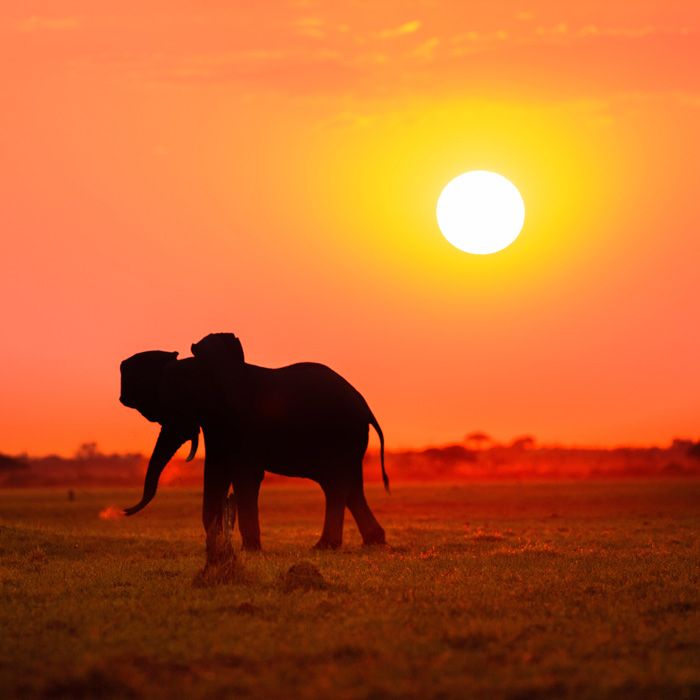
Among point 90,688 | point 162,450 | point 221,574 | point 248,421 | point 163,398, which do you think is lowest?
point 90,688

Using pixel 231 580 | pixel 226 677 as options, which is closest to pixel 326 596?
pixel 231 580

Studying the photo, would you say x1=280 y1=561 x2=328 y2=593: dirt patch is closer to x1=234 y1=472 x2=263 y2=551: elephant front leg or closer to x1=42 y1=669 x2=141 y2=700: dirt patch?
x1=42 y1=669 x2=141 y2=700: dirt patch

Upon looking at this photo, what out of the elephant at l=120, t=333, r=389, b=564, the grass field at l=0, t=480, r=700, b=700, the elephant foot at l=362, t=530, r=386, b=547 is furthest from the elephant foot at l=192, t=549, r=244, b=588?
the elephant foot at l=362, t=530, r=386, b=547

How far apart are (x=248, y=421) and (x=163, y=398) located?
5.33ft

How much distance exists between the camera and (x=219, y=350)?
72.1ft

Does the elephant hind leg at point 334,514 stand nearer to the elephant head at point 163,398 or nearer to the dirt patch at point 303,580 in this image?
the elephant head at point 163,398

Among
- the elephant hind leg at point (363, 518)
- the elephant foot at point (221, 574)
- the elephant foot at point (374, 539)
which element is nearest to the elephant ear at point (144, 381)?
the elephant hind leg at point (363, 518)

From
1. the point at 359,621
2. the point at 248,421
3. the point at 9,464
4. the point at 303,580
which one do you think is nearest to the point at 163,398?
the point at 248,421

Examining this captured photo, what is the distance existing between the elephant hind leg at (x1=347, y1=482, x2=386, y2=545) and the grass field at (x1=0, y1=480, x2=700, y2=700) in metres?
0.64

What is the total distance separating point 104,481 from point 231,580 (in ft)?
351

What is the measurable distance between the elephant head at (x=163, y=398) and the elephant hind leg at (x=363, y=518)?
3.67 m

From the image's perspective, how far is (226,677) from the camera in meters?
10.3

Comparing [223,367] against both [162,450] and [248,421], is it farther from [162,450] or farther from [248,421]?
[162,450]

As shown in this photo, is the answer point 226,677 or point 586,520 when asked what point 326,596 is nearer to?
point 226,677
